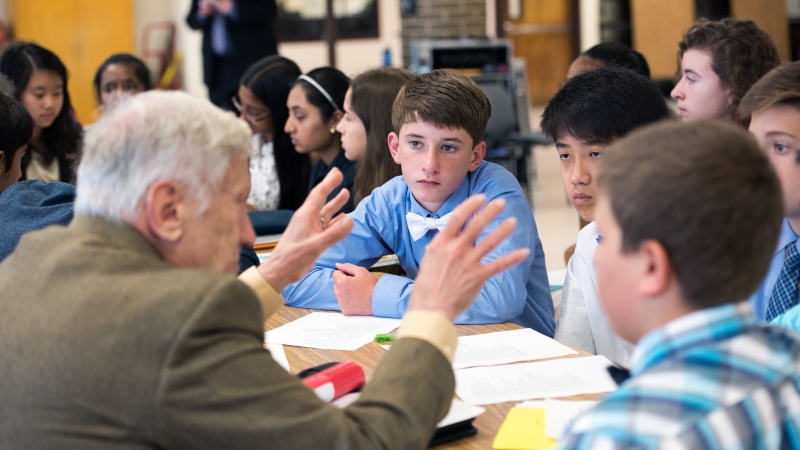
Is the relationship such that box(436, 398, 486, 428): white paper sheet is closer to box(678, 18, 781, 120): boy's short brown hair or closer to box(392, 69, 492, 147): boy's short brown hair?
box(392, 69, 492, 147): boy's short brown hair

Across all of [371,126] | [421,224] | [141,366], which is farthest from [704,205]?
[371,126]

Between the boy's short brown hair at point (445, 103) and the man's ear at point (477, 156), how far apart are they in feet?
0.04

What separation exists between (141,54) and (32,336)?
1000 cm

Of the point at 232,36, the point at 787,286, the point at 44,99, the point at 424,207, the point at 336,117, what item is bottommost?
the point at 787,286

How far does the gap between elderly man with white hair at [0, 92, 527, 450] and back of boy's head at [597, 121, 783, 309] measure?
0.86 ft

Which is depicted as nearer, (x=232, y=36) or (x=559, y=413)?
(x=559, y=413)

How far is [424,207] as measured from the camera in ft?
7.29

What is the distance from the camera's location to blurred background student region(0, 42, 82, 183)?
3916 mm

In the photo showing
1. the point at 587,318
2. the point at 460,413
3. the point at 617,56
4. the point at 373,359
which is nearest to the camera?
the point at 460,413

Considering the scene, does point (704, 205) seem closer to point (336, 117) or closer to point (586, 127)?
point (586, 127)

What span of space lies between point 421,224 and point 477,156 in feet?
0.83

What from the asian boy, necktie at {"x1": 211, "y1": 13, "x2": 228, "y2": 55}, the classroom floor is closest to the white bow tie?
the asian boy

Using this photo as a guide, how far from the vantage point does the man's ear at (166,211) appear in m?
0.98

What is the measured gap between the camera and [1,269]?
1.04 metres
